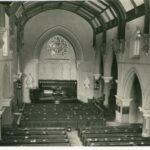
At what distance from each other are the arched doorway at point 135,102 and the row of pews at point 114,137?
2675 mm

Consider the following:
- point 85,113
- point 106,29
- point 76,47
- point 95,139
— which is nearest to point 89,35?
point 76,47

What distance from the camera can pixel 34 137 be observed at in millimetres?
11773

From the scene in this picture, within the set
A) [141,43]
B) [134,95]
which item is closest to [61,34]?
[134,95]

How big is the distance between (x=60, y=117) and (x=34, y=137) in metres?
5.16

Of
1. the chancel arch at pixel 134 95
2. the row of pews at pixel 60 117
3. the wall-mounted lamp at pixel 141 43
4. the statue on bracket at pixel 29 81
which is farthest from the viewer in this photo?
the statue on bracket at pixel 29 81

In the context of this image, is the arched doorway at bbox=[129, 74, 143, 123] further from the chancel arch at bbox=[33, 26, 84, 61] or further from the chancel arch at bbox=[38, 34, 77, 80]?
the chancel arch at bbox=[38, 34, 77, 80]

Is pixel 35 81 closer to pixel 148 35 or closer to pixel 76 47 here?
pixel 76 47

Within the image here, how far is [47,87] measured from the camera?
24609mm

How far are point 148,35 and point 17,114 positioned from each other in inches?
400

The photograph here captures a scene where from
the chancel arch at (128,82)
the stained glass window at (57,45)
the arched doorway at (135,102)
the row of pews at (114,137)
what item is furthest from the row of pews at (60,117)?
the stained glass window at (57,45)

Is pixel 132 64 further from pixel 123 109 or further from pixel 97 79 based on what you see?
pixel 97 79

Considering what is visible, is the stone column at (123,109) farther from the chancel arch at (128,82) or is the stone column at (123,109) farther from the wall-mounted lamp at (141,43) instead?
the wall-mounted lamp at (141,43)

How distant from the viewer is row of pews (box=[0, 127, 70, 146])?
10.6m

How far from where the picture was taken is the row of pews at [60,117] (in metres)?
15.8
